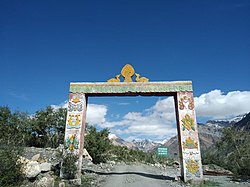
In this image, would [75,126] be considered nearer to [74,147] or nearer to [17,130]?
[74,147]

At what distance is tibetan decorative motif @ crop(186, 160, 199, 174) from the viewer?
10169 mm

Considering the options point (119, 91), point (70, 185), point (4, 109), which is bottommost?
point (70, 185)

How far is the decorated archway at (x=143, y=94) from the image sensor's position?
10.4m

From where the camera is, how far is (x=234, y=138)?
1688 centimetres

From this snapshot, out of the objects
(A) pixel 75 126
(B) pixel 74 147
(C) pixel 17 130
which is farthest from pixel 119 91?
(C) pixel 17 130

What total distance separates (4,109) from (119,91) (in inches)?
896

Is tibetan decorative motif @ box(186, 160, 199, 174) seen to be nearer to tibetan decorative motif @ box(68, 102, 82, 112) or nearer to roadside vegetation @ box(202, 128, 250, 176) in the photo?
roadside vegetation @ box(202, 128, 250, 176)

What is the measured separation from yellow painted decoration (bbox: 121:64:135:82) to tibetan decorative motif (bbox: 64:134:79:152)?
434 cm

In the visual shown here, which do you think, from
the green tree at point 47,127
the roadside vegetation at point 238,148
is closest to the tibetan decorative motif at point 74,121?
the roadside vegetation at point 238,148

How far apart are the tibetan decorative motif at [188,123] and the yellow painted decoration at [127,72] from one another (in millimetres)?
3811

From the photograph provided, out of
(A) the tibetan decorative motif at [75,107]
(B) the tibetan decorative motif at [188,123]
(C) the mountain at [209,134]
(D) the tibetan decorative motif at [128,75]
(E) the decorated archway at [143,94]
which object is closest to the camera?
(E) the decorated archway at [143,94]

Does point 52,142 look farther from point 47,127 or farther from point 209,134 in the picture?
point 209,134

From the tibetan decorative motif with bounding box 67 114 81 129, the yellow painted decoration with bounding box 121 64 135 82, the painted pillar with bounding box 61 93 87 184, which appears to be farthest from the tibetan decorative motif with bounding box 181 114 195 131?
the tibetan decorative motif with bounding box 67 114 81 129

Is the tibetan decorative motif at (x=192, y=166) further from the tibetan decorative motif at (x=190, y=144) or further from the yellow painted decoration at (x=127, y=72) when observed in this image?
the yellow painted decoration at (x=127, y=72)
